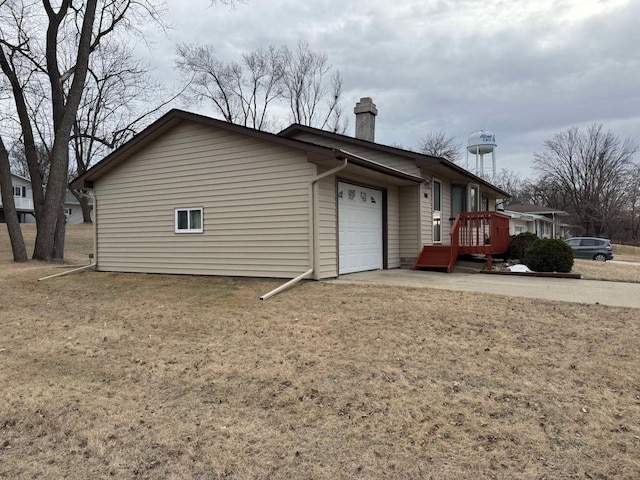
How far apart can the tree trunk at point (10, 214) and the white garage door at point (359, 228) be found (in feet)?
36.3

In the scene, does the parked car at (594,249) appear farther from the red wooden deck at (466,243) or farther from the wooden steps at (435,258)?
the wooden steps at (435,258)

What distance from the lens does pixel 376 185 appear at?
11.1 m

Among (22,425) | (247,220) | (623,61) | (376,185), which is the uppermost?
(623,61)

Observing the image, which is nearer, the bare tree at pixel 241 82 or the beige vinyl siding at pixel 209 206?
the beige vinyl siding at pixel 209 206

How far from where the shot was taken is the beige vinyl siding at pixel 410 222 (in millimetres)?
11945

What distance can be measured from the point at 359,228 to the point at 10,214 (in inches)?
475

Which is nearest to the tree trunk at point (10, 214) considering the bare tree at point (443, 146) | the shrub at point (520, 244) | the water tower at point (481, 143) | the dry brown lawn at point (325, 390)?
the dry brown lawn at point (325, 390)

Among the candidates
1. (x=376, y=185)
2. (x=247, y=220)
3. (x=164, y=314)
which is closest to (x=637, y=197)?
(x=376, y=185)

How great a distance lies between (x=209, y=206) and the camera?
991 centimetres

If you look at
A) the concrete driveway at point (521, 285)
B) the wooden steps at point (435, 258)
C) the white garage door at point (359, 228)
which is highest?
the white garage door at point (359, 228)

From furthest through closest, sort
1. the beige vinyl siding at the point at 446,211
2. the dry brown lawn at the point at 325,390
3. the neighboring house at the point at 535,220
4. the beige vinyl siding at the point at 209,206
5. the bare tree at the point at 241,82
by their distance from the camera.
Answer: the bare tree at the point at 241,82
the neighboring house at the point at 535,220
the beige vinyl siding at the point at 446,211
the beige vinyl siding at the point at 209,206
the dry brown lawn at the point at 325,390

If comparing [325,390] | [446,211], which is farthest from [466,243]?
[325,390]

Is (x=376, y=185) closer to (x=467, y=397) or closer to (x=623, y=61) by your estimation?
(x=467, y=397)

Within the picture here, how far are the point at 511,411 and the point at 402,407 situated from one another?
0.86m
